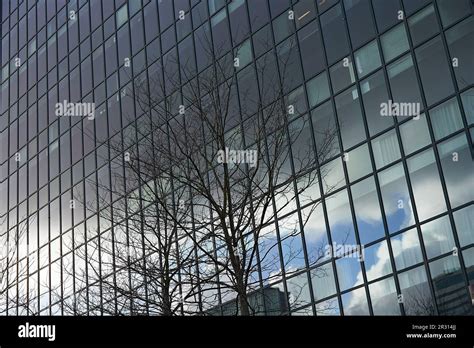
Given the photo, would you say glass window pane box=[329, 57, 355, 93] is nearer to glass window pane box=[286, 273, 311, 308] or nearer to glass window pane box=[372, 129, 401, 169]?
glass window pane box=[372, 129, 401, 169]

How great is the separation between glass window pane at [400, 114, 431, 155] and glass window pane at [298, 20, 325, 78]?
4313 millimetres

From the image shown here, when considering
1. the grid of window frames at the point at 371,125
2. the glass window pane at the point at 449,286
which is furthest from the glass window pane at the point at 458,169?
the glass window pane at the point at 449,286

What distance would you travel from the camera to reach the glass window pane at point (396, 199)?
22.5 metres

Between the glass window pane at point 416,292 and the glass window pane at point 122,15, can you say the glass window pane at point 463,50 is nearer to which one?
the glass window pane at point 416,292

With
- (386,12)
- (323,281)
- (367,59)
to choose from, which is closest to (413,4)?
(386,12)

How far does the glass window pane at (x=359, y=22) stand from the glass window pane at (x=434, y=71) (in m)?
2.21

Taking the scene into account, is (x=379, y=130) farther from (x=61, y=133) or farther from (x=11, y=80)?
(x=11, y=80)

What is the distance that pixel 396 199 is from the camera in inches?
899

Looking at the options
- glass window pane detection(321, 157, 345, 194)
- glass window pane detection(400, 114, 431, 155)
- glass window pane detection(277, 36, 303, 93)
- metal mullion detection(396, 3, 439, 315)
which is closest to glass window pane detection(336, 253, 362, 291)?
metal mullion detection(396, 3, 439, 315)

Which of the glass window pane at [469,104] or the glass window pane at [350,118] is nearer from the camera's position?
the glass window pane at [469,104]

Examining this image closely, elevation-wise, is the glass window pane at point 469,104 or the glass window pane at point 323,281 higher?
the glass window pane at point 469,104

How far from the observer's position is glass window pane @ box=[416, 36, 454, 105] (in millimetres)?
22547
